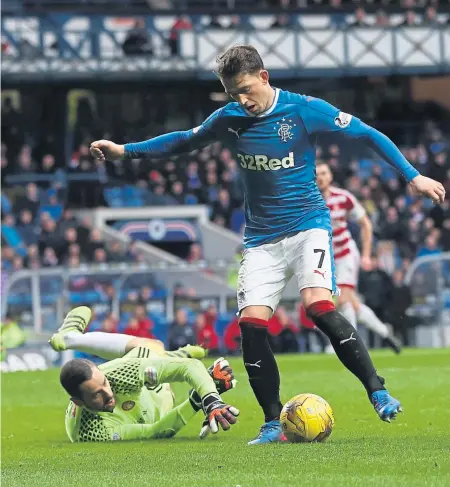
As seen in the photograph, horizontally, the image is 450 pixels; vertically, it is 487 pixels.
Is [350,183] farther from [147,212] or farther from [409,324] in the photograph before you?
[409,324]

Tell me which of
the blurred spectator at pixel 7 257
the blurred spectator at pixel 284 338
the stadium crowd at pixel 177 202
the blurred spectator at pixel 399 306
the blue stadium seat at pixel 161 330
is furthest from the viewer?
the blurred spectator at pixel 7 257

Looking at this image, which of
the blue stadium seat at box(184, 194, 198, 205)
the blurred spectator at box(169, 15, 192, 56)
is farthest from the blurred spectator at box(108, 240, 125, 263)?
the blurred spectator at box(169, 15, 192, 56)

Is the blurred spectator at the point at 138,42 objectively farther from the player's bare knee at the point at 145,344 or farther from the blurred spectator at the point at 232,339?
the player's bare knee at the point at 145,344

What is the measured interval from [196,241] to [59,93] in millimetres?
6501

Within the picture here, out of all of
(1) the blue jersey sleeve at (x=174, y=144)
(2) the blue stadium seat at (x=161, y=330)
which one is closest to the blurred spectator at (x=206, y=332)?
(2) the blue stadium seat at (x=161, y=330)

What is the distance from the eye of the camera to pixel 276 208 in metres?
8.66

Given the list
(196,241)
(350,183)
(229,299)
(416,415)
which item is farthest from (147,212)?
(416,415)

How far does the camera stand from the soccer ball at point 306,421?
27.5 feet

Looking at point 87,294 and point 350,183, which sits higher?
point 350,183

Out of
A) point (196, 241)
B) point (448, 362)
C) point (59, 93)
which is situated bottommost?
point (448, 362)

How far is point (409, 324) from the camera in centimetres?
2275

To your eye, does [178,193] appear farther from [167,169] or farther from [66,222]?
[66,222]

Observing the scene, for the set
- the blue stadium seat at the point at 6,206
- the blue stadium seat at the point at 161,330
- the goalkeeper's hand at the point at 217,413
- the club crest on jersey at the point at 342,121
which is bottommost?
the blue stadium seat at the point at 161,330

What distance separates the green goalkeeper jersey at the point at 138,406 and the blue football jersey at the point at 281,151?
102 cm
